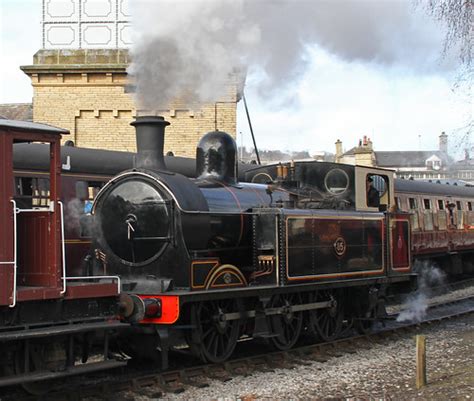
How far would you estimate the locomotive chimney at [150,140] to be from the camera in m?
8.24

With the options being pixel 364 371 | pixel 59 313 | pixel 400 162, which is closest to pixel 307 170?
pixel 364 371

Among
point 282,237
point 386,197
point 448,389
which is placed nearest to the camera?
point 448,389

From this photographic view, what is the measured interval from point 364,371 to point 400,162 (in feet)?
294

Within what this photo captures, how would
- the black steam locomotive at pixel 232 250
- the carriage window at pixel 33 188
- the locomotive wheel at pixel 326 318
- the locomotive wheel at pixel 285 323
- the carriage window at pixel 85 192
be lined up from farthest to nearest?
the locomotive wheel at pixel 326 318
the carriage window at pixel 85 192
the locomotive wheel at pixel 285 323
the carriage window at pixel 33 188
the black steam locomotive at pixel 232 250

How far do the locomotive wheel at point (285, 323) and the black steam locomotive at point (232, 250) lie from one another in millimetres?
17

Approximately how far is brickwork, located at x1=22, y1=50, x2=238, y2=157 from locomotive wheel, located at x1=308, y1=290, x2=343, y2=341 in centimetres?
654

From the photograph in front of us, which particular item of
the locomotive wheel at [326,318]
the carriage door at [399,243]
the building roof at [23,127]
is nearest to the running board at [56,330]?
the building roof at [23,127]

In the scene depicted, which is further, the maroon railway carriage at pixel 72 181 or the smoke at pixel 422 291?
the smoke at pixel 422 291

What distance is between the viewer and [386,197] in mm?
11695

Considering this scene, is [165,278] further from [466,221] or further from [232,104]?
[466,221]

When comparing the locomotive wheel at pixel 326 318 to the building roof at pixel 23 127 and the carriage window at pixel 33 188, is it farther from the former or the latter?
the building roof at pixel 23 127

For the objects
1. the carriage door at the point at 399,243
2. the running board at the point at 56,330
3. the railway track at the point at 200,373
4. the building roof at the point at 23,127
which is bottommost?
the railway track at the point at 200,373

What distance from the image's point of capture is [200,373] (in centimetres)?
800

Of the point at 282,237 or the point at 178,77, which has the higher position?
the point at 178,77
